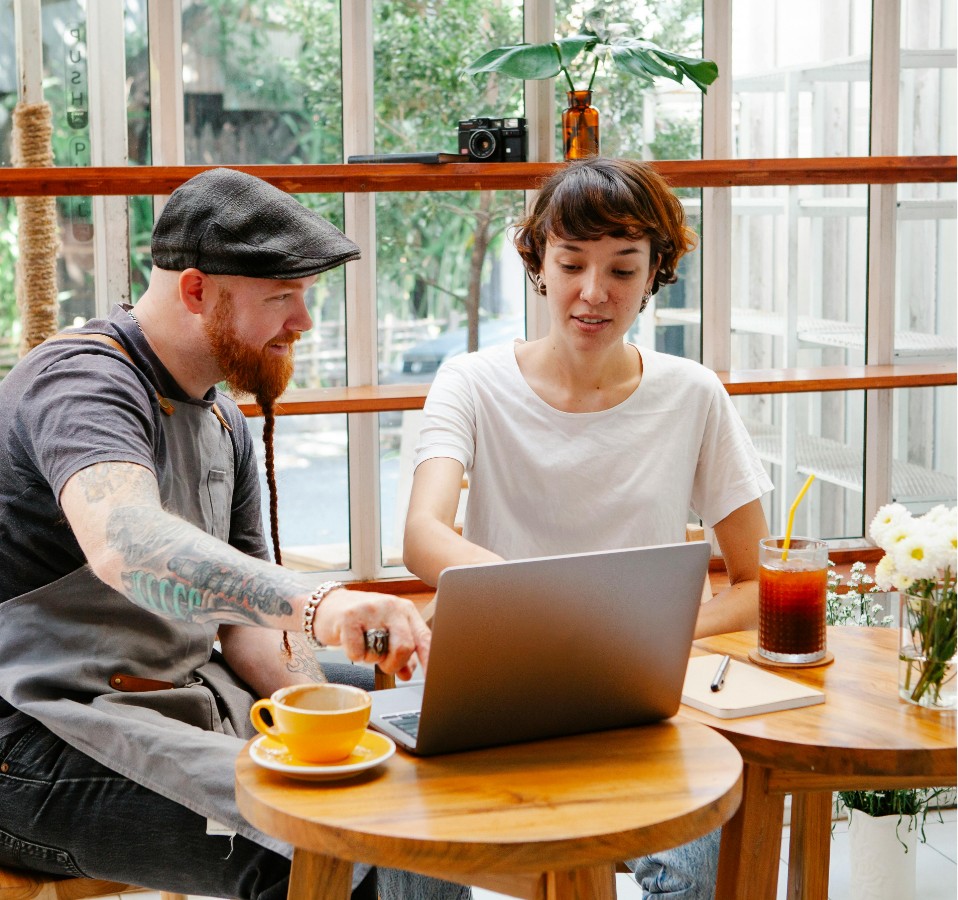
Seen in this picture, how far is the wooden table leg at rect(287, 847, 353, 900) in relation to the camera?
4.03 feet

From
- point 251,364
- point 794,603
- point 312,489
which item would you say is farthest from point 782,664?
point 312,489

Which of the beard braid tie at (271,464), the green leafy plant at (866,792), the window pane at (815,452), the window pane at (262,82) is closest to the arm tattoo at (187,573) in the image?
the beard braid tie at (271,464)

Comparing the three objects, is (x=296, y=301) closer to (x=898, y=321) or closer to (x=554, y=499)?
(x=554, y=499)

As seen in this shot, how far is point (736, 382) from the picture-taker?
333 centimetres

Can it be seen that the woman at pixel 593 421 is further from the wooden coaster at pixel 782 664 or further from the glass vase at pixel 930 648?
the glass vase at pixel 930 648

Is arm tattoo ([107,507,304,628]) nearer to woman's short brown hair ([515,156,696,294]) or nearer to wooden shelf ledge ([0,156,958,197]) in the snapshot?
woman's short brown hair ([515,156,696,294])

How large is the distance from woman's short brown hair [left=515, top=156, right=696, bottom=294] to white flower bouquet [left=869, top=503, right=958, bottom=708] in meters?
0.75

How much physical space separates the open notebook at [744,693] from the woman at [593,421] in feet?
1.61

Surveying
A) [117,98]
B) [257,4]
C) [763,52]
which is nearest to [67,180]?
[117,98]

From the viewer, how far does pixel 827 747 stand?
1.36 meters

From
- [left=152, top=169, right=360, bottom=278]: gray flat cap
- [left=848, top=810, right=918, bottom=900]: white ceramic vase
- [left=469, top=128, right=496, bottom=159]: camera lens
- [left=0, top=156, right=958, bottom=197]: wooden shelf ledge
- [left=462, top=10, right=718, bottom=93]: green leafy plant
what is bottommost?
[left=848, top=810, right=918, bottom=900]: white ceramic vase

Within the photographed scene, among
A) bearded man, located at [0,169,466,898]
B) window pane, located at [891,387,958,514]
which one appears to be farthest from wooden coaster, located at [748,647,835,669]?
window pane, located at [891,387,958,514]

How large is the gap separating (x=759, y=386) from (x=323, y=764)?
235cm

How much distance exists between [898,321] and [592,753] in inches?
→ 111
